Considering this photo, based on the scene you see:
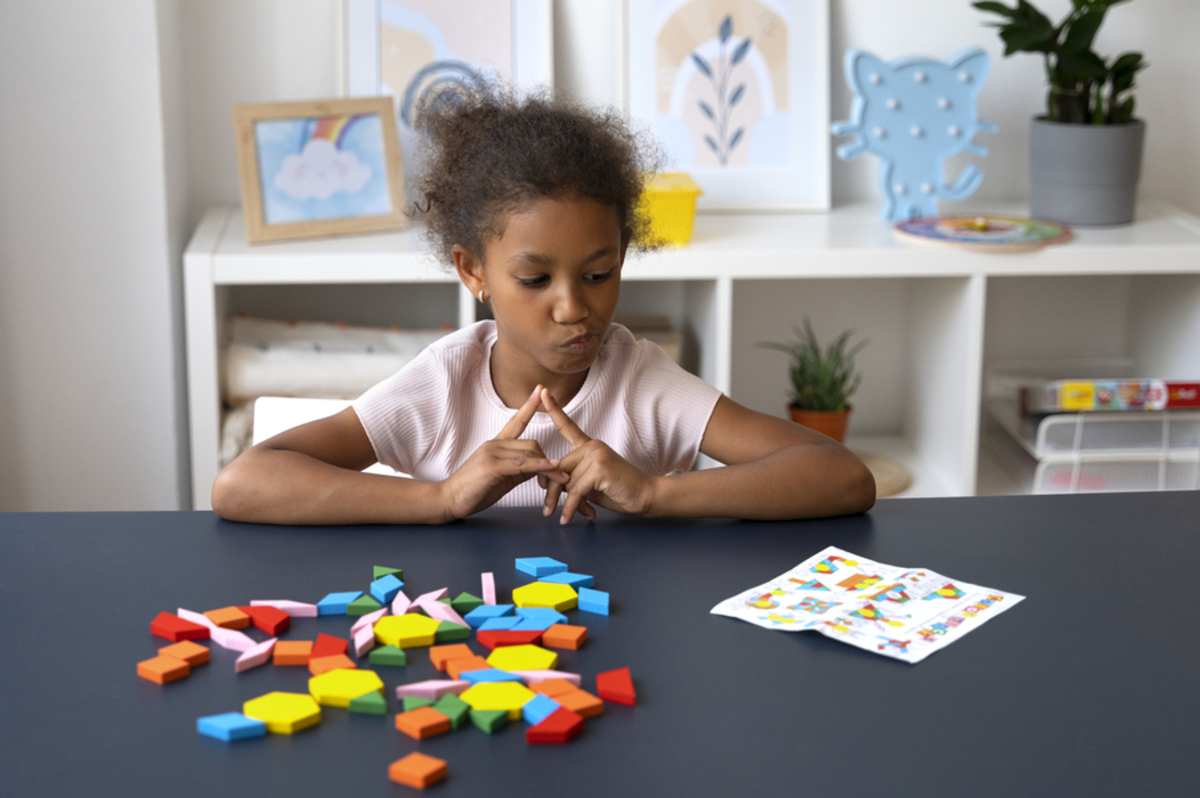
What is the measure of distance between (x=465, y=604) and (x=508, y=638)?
7 cm

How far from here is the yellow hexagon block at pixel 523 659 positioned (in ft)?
2.64

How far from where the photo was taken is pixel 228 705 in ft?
2.49

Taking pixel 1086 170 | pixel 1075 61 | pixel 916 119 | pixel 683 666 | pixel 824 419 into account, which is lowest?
pixel 824 419

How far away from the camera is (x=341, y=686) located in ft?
2.51

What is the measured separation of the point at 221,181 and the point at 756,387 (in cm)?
129

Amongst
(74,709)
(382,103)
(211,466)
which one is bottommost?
(211,466)

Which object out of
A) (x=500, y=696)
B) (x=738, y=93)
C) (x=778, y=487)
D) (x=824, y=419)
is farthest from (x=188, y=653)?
(x=738, y=93)

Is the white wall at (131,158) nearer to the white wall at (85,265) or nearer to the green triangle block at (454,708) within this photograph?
the white wall at (85,265)

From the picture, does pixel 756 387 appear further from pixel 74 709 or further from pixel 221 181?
pixel 74 709

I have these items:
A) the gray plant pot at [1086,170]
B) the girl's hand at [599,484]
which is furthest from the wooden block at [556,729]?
the gray plant pot at [1086,170]

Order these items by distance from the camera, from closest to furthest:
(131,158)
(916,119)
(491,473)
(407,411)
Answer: (491,473)
(407,411)
(131,158)
(916,119)

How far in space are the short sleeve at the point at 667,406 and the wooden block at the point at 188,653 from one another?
637 mm

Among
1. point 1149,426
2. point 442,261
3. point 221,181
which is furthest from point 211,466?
point 1149,426

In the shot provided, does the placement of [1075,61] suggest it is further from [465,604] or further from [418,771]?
[418,771]
